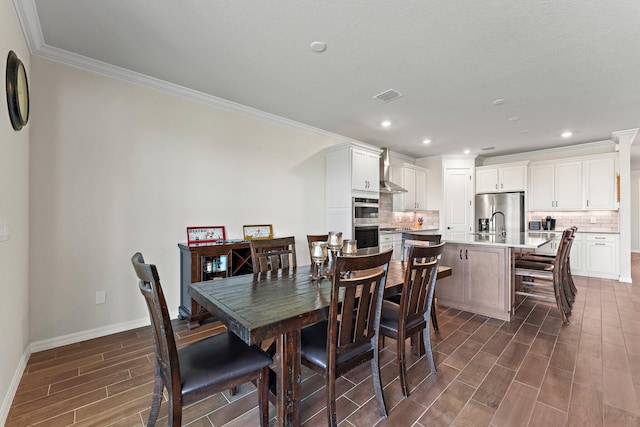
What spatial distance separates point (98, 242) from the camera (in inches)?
109

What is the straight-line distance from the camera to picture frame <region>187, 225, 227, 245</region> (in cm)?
332

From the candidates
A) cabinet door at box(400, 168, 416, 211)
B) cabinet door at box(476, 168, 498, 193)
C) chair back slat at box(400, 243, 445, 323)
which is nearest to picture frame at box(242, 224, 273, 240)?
chair back slat at box(400, 243, 445, 323)

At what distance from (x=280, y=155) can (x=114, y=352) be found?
2989mm

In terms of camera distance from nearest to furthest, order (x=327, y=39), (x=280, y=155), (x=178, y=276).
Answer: (x=327, y=39) → (x=178, y=276) → (x=280, y=155)

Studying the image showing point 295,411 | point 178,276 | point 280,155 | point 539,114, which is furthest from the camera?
point 280,155

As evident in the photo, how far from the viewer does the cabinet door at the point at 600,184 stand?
17.1ft

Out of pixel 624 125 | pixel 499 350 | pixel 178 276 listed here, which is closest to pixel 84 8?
pixel 178 276

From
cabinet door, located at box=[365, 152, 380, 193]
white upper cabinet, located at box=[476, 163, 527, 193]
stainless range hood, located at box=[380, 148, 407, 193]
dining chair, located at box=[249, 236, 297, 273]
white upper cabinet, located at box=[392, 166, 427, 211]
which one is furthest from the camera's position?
white upper cabinet, located at box=[392, 166, 427, 211]

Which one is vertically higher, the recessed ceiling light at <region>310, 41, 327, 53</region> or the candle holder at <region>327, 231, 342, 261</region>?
the recessed ceiling light at <region>310, 41, 327, 53</region>

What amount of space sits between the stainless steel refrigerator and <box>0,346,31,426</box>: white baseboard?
24.4 feet

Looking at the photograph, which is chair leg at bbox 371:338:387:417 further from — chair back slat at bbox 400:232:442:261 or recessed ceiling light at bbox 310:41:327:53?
recessed ceiling light at bbox 310:41:327:53

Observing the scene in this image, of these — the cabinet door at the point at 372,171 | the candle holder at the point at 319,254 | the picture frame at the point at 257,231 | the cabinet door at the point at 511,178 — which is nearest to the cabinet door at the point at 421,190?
the cabinet door at the point at 511,178

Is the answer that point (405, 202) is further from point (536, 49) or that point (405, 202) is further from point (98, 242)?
point (98, 242)

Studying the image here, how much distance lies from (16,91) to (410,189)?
6.07 m
